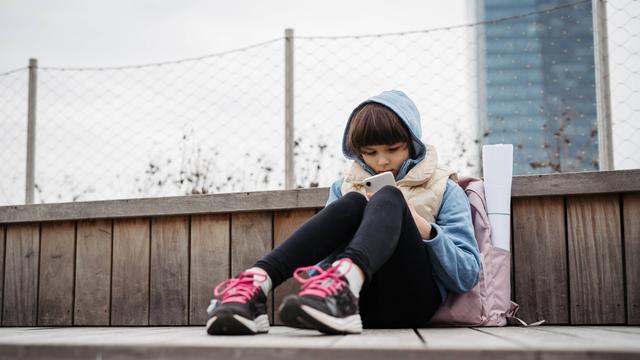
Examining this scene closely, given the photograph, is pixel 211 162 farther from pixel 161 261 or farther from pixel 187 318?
pixel 187 318

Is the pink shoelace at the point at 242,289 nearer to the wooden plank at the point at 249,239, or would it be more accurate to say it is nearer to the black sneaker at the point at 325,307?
the black sneaker at the point at 325,307

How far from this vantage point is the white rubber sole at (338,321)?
1290 millimetres

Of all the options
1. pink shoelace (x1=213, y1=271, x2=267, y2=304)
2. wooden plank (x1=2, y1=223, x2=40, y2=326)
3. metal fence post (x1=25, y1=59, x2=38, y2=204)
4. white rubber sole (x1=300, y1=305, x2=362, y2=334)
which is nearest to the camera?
white rubber sole (x1=300, y1=305, x2=362, y2=334)

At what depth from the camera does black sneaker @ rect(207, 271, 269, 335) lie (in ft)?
4.45

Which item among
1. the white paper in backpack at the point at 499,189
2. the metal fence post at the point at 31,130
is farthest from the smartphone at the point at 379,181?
the metal fence post at the point at 31,130

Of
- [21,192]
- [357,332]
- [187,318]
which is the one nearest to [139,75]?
[21,192]

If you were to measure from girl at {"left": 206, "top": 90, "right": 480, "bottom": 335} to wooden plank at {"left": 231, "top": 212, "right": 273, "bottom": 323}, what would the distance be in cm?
41

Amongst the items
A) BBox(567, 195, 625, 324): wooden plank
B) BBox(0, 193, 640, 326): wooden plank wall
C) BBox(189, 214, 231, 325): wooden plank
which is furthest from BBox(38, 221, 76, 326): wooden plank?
BBox(567, 195, 625, 324): wooden plank

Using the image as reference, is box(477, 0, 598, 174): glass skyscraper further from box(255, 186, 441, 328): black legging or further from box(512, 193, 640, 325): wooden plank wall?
box(255, 186, 441, 328): black legging

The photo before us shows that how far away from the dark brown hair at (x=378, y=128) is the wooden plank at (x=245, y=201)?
41 cm

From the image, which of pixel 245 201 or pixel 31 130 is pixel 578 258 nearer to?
pixel 245 201

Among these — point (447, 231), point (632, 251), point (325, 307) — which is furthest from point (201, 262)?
point (632, 251)

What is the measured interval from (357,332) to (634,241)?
3.98 ft

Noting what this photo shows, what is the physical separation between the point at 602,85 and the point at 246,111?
142cm
